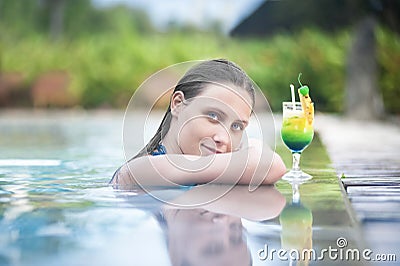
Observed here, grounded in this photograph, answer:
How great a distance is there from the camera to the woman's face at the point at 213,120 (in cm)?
292

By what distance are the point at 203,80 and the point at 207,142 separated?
0.78 feet

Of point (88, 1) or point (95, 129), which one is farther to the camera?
point (88, 1)

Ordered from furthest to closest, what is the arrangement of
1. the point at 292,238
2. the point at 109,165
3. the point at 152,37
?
the point at 152,37 → the point at 109,165 → the point at 292,238

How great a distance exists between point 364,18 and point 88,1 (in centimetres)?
781

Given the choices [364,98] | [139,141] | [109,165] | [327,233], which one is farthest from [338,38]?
[327,233]

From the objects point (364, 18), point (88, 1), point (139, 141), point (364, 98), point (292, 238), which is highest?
point (88, 1)

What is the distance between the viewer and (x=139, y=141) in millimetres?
3182

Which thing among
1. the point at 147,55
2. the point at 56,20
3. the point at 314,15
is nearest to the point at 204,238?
the point at 314,15

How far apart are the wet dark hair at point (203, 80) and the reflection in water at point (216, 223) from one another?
31cm

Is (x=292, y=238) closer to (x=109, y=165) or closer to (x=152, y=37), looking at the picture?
(x=109, y=165)

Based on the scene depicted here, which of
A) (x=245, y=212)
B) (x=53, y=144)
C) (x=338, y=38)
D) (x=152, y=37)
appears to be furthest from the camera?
(x=152, y=37)

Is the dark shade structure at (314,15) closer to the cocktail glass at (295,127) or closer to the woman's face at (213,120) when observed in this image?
the cocktail glass at (295,127)

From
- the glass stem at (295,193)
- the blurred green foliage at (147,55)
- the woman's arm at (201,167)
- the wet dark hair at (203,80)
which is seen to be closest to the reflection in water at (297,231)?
the glass stem at (295,193)

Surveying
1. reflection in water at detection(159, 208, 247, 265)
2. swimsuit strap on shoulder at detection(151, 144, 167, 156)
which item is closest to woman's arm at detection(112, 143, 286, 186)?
swimsuit strap on shoulder at detection(151, 144, 167, 156)
